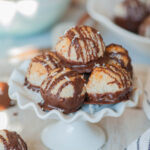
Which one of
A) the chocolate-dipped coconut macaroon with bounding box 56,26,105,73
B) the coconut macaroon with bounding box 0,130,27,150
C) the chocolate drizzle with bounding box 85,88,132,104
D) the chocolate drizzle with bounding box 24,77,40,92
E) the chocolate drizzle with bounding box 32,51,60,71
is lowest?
the coconut macaroon with bounding box 0,130,27,150

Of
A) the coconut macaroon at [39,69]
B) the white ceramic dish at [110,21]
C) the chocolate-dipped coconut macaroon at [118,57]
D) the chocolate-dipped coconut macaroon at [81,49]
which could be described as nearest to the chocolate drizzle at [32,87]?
the coconut macaroon at [39,69]

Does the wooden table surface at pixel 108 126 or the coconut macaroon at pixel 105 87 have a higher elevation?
the coconut macaroon at pixel 105 87

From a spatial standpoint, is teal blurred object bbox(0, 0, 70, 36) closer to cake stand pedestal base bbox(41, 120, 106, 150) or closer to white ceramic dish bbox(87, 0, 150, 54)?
white ceramic dish bbox(87, 0, 150, 54)

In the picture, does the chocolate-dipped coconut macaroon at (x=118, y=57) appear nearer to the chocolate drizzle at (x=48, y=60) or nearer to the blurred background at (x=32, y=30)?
the chocolate drizzle at (x=48, y=60)

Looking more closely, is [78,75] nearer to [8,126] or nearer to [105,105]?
[105,105]

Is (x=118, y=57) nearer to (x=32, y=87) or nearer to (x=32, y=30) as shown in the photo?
(x=32, y=87)

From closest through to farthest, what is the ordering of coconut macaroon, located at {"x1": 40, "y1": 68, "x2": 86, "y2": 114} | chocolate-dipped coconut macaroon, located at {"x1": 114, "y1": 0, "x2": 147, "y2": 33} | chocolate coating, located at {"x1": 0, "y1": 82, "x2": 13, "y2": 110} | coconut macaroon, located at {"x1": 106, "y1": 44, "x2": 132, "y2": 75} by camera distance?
coconut macaroon, located at {"x1": 40, "y1": 68, "x2": 86, "y2": 114}
coconut macaroon, located at {"x1": 106, "y1": 44, "x2": 132, "y2": 75}
chocolate coating, located at {"x1": 0, "y1": 82, "x2": 13, "y2": 110}
chocolate-dipped coconut macaroon, located at {"x1": 114, "y1": 0, "x2": 147, "y2": 33}

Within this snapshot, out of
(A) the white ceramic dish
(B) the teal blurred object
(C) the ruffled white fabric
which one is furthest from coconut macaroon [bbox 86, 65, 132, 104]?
(B) the teal blurred object
